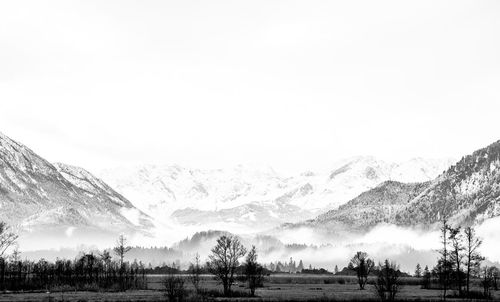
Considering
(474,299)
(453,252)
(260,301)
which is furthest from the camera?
(453,252)

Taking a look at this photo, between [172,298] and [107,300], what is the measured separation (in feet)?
54.2

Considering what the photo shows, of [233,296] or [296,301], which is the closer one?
[296,301]

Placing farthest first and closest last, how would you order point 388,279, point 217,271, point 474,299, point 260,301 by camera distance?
point 217,271
point 474,299
point 260,301
point 388,279

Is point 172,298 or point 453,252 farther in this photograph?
point 453,252

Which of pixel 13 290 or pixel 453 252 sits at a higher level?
pixel 453 252

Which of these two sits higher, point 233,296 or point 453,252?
point 453,252

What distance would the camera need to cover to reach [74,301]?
455ft

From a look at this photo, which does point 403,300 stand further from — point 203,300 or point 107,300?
point 107,300

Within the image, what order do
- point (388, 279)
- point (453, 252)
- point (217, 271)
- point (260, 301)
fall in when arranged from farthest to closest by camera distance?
point (217, 271) → point (453, 252) → point (260, 301) → point (388, 279)

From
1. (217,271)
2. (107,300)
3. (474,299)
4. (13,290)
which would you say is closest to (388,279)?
(474,299)

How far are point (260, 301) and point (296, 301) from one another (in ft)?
25.5

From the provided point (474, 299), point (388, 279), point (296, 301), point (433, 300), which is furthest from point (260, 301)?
point (474, 299)

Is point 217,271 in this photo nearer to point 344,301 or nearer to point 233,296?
point 233,296

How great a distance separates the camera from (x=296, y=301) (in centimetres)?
14025
